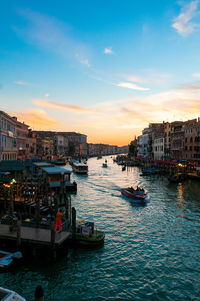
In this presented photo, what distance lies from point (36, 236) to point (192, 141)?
59177 mm

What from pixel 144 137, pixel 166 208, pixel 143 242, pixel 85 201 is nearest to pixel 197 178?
pixel 166 208

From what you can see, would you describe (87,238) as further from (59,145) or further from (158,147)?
(59,145)

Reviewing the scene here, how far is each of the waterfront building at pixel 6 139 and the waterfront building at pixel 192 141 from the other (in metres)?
48.4

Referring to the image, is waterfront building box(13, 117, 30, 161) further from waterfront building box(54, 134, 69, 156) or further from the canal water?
waterfront building box(54, 134, 69, 156)

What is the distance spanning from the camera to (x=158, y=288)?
41.2ft

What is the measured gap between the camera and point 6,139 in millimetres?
52094

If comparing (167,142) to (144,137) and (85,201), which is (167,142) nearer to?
(144,137)

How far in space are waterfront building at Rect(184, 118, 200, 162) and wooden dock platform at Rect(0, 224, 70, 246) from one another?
5564 centimetres

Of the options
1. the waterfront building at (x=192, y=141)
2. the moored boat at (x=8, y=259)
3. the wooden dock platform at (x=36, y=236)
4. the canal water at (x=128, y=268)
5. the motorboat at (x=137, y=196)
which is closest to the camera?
the canal water at (x=128, y=268)

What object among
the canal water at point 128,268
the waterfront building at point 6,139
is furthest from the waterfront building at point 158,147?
the canal water at point 128,268

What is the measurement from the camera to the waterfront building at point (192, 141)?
6325 cm

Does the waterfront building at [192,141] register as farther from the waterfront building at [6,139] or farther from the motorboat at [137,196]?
the waterfront building at [6,139]

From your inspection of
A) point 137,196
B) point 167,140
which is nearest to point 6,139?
point 137,196

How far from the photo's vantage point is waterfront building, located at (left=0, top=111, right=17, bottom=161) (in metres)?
48.1
